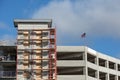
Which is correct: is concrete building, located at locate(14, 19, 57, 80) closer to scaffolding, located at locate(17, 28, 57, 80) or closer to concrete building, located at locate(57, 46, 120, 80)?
scaffolding, located at locate(17, 28, 57, 80)

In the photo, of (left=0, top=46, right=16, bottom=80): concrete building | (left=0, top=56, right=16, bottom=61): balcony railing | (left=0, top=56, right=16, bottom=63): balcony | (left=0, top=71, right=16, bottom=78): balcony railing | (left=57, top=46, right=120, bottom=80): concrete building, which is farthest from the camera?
(left=57, top=46, right=120, bottom=80): concrete building

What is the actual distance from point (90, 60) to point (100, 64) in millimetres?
5989

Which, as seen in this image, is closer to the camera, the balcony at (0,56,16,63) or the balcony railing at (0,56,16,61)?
the balcony at (0,56,16,63)

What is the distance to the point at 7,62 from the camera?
11031 centimetres

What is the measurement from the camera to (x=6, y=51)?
371ft

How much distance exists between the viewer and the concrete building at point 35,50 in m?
110

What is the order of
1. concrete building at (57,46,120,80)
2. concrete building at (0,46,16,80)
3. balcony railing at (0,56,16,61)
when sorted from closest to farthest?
concrete building at (0,46,16,80) < balcony railing at (0,56,16,61) < concrete building at (57,46,120,80)

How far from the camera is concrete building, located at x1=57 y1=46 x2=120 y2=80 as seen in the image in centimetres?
11619

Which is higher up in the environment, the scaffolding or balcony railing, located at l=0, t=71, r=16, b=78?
the scaffolding

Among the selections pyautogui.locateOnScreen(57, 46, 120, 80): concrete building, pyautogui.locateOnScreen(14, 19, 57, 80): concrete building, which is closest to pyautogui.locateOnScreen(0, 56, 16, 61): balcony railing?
pyautogui.locateOnScreen(14, 19, 57, 80): concrete building

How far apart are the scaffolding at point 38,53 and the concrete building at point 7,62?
2043mm

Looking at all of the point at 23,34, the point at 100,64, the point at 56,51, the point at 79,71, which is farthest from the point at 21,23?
the point at 100,64

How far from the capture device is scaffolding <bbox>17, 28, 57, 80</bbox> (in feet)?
359

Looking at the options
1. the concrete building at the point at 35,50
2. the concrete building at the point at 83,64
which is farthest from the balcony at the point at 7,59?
the concrete building at the point at 83,64
